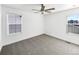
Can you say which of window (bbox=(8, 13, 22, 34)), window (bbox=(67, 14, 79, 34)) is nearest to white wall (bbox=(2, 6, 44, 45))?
window (bbox=(8, 13, 22, 34))

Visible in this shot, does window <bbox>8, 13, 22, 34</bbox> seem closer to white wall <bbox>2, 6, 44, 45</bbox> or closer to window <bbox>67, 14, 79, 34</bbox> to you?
white wall <bbox>2, 6, 44, 45</bbox>

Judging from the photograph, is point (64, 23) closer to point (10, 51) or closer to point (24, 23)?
point (24, 23)

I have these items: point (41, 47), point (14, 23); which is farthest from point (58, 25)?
point (14, 23)

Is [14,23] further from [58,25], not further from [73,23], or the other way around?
[73,23]

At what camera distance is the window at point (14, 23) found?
1.75 meters

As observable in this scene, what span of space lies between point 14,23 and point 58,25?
989 mm

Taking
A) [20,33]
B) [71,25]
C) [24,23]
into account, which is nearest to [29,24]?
[24,23]

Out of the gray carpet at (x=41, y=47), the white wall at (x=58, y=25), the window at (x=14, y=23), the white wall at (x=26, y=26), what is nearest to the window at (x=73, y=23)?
the white wall at (x=58, y=25)

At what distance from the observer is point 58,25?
1.99 metres

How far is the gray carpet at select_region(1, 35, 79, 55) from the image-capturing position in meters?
1.82

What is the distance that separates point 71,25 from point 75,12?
0.88ft

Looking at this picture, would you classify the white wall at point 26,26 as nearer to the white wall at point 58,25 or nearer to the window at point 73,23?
the white wall at point 58,25

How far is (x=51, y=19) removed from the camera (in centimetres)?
196

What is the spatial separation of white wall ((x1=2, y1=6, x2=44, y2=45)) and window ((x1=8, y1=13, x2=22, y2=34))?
8 cm
